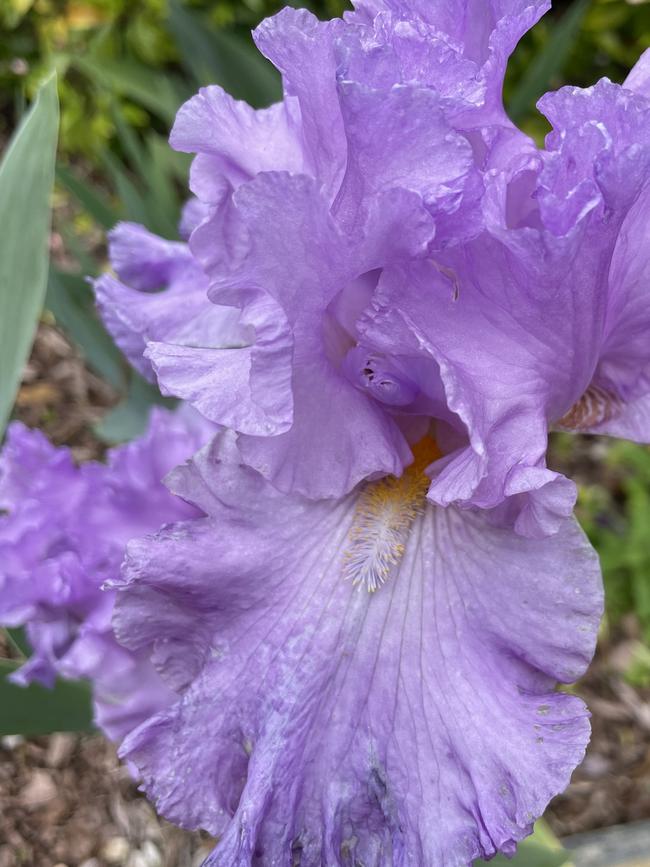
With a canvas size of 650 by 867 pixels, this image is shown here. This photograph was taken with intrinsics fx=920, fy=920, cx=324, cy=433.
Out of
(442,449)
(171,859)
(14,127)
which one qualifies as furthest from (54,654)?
(14,127)

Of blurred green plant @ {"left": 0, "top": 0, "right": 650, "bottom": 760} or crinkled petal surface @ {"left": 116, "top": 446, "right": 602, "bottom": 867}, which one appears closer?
crinkled petal surface @ {"left": 116, "top": 446, "right": 602, "bottom": 867}

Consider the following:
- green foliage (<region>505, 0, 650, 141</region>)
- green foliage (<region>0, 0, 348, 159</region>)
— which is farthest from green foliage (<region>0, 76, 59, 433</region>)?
green foliage (<region>505, 0, 650, 141</region>)

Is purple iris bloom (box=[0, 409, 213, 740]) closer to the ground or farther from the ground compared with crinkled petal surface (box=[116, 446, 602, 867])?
closer to the ground

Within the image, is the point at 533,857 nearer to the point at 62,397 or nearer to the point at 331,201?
the point at 331,201

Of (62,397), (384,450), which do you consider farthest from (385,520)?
(62,397)

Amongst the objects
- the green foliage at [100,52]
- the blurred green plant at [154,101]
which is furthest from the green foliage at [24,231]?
the green foliage at [100,52]

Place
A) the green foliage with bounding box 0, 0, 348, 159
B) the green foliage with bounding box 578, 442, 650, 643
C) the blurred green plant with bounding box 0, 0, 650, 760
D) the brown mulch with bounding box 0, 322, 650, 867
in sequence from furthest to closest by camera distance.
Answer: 1. the green foliage with bounding box 0, 0, 348, 159
2. the green foliage with bounding box 578, 442, 650, 643
3. the brown mulch with bounding box 0, 322, 650, 867
4. the blurred green plant with bounding box 0, 0, 650, 760

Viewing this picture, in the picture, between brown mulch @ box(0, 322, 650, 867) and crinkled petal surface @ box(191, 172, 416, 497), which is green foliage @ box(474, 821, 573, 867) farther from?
brown mulch @ box(0, 322, 650, 867)

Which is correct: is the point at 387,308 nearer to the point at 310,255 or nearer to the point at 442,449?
the point at 310,255
